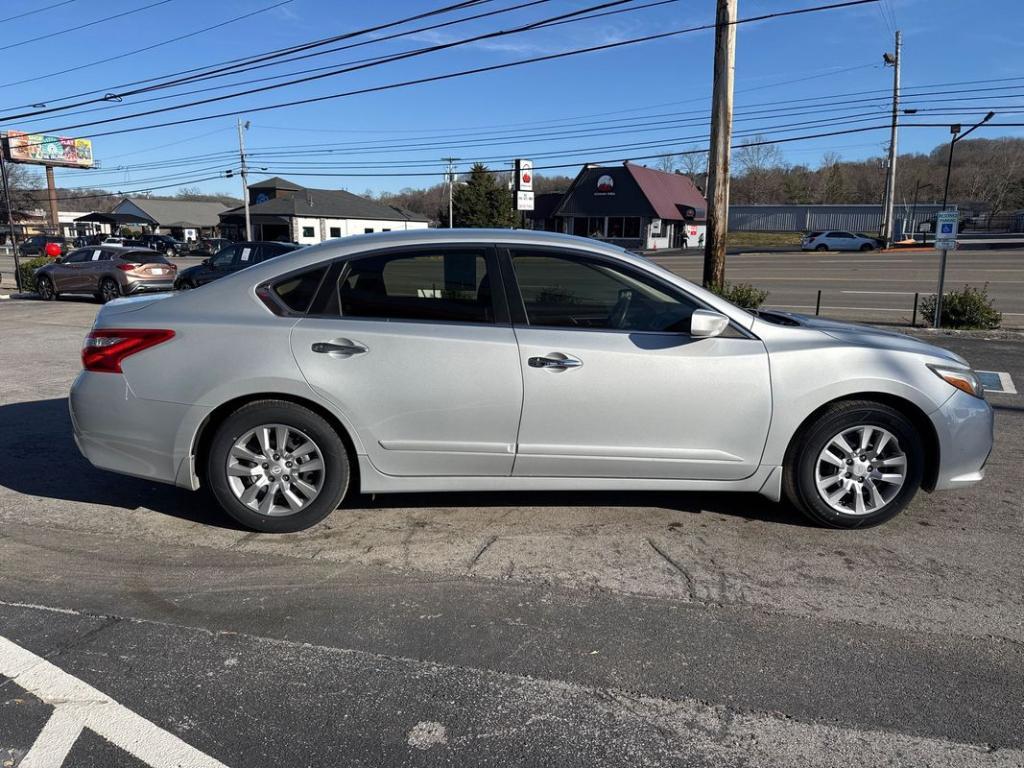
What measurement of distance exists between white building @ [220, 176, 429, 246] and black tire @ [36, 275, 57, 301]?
3789cm

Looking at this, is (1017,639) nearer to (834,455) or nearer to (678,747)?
(834,455)

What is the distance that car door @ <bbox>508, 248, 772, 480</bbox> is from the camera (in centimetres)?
407

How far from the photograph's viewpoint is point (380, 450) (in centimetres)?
417

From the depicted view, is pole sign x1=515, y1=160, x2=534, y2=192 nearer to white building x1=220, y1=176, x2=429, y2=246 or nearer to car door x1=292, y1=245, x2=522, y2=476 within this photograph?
car door x1=292, y1=245, x2=522, y2=476

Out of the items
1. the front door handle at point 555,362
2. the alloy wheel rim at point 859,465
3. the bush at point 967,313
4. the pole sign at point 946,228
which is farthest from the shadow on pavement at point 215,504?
the bush at point 967,313

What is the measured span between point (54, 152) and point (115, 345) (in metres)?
98.9

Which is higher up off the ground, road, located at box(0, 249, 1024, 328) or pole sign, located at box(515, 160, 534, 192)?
pole sign, located at box(515, 160, 534, 192)

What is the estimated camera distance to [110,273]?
19594 millimetres

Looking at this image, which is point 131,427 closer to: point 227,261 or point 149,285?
point 227,261

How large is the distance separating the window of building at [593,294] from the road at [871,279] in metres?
11.8

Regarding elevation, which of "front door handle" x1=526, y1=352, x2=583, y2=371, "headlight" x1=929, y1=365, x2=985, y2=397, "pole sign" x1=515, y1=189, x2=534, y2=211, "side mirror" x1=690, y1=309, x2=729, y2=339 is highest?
"pole sign" x1=515, y1=189, x2=534, y2=211

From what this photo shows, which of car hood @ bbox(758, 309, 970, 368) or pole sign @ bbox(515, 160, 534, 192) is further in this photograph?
pole sign @ bbox(515, 160, 534, 192)

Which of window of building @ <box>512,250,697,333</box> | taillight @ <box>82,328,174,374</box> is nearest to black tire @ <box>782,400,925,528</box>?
window of building @ <box>512,250,697,333</box>

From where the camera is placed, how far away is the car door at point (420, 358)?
4074 millimetres
